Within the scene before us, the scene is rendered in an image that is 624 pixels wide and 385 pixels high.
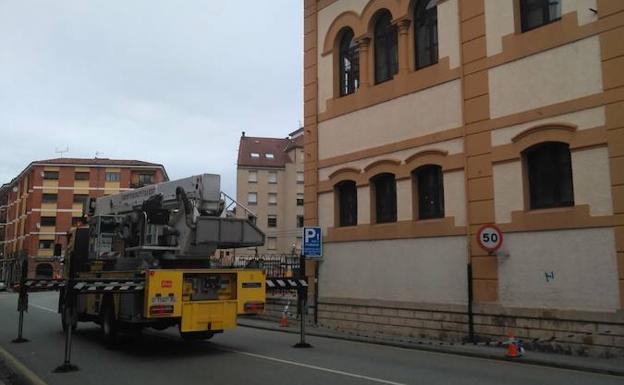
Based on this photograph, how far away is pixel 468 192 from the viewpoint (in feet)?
46.9

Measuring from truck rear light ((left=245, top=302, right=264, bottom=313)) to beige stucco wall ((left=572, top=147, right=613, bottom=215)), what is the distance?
22.5 feet

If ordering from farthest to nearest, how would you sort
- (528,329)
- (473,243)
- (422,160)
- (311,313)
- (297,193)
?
(297,193) < (311,313) < (422,160) < (473,243) < (528,329)

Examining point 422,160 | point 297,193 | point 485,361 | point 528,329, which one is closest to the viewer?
point 485,361

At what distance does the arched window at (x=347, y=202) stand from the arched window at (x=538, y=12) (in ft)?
22.5

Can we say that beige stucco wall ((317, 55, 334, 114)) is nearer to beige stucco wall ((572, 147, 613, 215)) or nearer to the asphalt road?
the asphalt road

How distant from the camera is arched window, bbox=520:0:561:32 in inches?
515

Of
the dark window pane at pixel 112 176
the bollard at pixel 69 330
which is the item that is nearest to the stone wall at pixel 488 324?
the bollard at pixel 69 330

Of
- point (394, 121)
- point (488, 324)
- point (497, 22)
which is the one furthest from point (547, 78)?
point (488, 324)

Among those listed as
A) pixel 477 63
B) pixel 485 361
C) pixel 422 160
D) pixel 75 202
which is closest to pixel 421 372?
pixel 485 361

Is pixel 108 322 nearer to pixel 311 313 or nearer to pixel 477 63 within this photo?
pixel 311 313

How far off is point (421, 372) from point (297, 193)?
6733cm

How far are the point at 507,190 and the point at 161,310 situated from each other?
796 cm

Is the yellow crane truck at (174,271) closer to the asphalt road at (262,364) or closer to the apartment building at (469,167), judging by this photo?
the asphalt road at (262,364)

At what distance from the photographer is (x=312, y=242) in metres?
18.2
